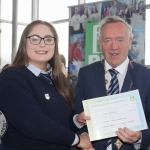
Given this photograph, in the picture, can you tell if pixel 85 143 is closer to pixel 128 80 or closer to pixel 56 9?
pixel 128 80

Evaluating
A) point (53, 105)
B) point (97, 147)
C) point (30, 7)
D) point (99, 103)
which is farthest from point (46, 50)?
point (30, 7)

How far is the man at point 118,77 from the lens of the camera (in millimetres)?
2164

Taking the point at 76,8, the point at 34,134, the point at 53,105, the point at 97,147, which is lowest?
the point at 97,147

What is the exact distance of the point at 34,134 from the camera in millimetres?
1963

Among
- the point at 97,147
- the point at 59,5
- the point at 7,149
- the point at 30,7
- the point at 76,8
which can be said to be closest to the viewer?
the point at 7,149

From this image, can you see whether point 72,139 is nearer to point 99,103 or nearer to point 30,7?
point 99,103

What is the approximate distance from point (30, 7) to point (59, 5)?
1.69 m

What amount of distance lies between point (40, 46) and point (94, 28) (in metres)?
3.73

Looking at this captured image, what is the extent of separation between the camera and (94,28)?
576 cm

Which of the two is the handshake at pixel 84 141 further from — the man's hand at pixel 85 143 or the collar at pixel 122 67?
the collar at pixel 122 67

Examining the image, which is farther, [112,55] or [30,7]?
[30,7]

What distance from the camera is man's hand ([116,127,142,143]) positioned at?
2035 mm

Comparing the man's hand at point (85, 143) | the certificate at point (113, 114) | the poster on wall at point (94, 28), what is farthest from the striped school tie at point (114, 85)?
the poster on wall at point (94, 28)

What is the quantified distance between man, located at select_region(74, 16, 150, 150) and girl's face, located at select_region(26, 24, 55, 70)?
1.40 feet
